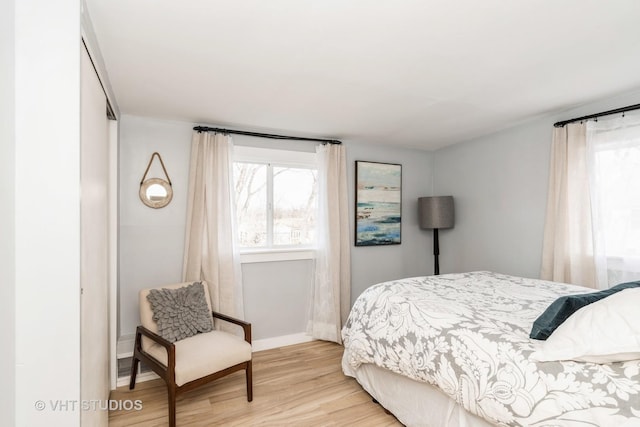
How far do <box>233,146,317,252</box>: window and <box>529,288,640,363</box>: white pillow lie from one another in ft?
8.76

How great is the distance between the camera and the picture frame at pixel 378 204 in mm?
4023

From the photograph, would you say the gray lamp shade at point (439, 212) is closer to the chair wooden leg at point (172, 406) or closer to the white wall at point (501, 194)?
the white wall at point (501, 194)

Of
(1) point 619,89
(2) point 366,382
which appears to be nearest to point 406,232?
(2) point 366,382

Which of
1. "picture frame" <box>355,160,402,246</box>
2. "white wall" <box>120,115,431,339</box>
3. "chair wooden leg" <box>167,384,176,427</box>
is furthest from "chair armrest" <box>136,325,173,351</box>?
"picture frame" <box>355,160,402,246</box>

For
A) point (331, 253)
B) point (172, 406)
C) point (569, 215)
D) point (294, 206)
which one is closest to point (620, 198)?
point (569, 215)

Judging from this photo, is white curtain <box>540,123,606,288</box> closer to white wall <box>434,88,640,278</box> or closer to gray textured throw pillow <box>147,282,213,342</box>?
white wall <box>434,88,640,278</box>

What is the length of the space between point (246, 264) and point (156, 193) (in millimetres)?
1148

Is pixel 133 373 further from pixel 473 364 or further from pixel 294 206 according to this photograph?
pixel 473 364

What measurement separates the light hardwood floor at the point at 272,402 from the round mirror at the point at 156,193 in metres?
1.60

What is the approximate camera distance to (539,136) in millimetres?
3176

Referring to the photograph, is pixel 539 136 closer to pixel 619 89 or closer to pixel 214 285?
pixel 619 89

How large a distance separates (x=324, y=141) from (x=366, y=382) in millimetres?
2566

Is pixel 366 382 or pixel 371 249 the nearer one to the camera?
pixel 366 382

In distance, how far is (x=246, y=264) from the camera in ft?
11.3
